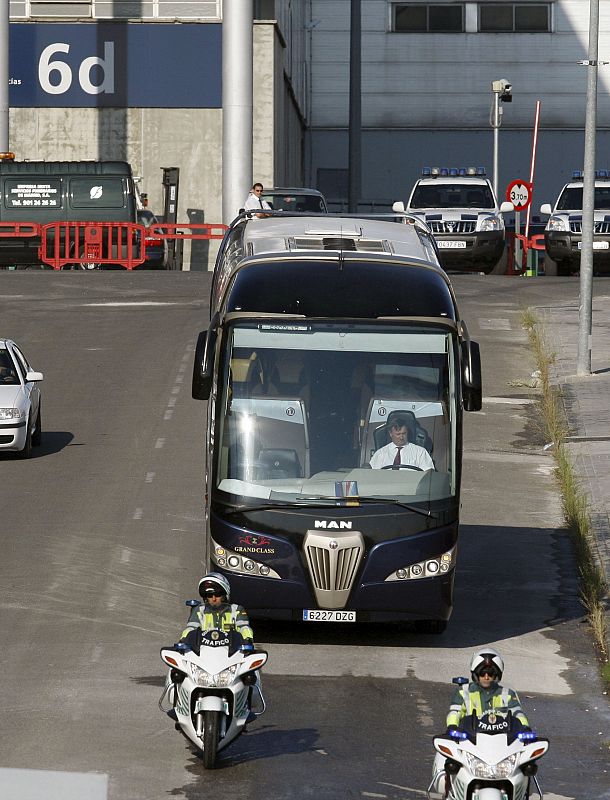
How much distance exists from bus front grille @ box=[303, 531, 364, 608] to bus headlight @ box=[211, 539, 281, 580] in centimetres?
32

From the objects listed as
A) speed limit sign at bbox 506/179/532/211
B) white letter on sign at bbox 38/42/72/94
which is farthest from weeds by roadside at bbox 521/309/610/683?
white letter on sign at bbox 38/42/72/94

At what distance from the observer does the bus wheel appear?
1391 centimetres

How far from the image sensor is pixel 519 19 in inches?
2584

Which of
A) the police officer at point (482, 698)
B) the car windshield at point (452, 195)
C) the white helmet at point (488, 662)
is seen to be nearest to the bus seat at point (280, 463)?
the police officer at point (482, 698)

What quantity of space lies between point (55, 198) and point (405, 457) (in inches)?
1178

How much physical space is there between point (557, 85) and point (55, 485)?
48.7 m

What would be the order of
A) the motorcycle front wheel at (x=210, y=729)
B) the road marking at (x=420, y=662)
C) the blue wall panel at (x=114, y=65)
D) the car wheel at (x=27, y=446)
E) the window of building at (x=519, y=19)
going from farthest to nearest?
the window of building at (x=519, y=19) < the blue wall panel at (x=114, y=65) < the car wheel at (x=27, y=446) < the road marking at (x=420, y=662) < the motorcycle front wheel at (x=210, y=729)

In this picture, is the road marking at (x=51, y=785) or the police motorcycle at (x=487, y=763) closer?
the police motorcycle at (x=487, y=763)

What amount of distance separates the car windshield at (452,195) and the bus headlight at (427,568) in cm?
2550

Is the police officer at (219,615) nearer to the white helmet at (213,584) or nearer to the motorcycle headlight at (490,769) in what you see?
the white helmet at (213,584)

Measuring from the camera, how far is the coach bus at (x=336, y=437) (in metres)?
13.1

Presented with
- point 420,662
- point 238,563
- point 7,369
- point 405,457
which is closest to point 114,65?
point 7,369

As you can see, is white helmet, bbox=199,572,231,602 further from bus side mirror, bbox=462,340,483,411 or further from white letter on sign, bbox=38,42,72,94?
white letter on sign, bbox=38,42,72,94

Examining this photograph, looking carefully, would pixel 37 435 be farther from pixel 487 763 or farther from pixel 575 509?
pixel 487 763
